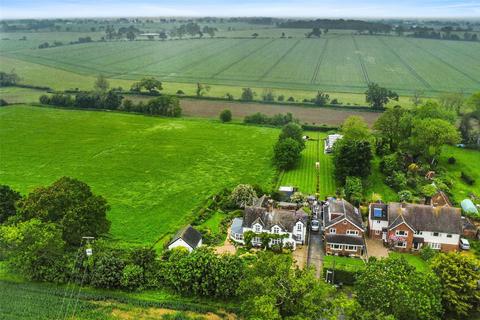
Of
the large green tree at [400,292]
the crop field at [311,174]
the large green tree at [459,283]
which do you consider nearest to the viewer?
the large green tree at [400,292]

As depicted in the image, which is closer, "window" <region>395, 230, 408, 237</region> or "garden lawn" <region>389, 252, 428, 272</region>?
"garden lawn" <region>389, 252, 428, 272</region>

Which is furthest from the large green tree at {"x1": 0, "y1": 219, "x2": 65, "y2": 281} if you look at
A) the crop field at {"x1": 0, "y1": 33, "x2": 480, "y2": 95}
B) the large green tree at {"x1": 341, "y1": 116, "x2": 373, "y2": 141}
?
the crop field at {"x1": 0, "y1": 33, "x2": 480, "y2": 95}

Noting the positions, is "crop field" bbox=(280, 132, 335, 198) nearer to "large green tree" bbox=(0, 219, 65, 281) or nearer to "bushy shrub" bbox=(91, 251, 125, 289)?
"bushy shrub" bbox=(91, 251, 125, 289)

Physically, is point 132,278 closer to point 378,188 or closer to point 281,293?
point 281,293

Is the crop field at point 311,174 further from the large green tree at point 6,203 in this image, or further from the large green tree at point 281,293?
the large green tree at point 6,203

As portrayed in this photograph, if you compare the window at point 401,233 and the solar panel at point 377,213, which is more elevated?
the solar panel at point 377,213

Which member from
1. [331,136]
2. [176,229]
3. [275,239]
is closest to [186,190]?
[176,229]

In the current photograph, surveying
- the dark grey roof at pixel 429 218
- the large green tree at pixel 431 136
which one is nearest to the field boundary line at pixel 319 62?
the large green tree at pixel 431 136
